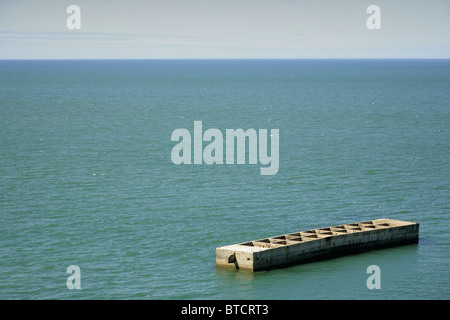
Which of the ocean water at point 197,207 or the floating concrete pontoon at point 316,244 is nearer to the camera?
the ocean water at point 197,207

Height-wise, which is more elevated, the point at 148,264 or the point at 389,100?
the point at 389,100

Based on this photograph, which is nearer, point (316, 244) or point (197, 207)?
point (316, 244)

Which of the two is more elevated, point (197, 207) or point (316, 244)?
point (197, 207)

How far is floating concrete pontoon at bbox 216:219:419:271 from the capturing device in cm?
4941

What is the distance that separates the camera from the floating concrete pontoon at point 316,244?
4941 centimetres

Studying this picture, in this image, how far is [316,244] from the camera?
171ft

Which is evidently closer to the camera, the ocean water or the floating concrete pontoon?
the ocean water

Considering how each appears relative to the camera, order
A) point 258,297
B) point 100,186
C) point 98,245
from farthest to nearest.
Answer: point 100,186, point 98,245, point 258,297

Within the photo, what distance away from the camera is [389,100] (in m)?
187

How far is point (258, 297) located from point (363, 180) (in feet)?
122

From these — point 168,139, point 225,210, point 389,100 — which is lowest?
point 225,210

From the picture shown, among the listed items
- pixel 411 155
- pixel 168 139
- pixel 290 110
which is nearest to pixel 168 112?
pixel 290 110

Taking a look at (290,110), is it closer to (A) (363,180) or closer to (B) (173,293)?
(A) (363,180)

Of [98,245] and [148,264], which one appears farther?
[98,245]
